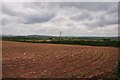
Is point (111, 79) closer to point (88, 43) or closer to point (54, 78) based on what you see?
point (54, 78)

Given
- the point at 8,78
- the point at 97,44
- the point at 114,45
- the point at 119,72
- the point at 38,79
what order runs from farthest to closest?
the point at 97,44, the point at 114,45, the point at 8,78, the point at 38,79, the point at 119,72

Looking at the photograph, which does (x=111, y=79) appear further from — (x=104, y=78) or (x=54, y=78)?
(x=54, y=78)

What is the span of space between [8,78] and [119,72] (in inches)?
244

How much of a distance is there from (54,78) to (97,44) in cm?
4455

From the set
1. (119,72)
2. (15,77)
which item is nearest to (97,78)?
(119,72)

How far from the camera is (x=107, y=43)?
52875mm

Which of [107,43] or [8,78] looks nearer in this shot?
[8,78]

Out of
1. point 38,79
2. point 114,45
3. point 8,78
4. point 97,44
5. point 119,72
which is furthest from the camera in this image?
point 97,44

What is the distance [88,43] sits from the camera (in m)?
55.2

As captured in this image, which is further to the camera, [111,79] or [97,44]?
[97,44]

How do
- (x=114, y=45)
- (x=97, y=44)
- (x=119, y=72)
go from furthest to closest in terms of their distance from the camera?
(x=97, y=44) → (x=114, y=45) → (x=119, y=72)

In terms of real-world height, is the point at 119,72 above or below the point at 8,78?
above

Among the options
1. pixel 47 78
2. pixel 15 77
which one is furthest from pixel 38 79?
pixel 15 77

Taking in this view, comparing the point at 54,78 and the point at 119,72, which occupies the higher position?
the point at 119,72
